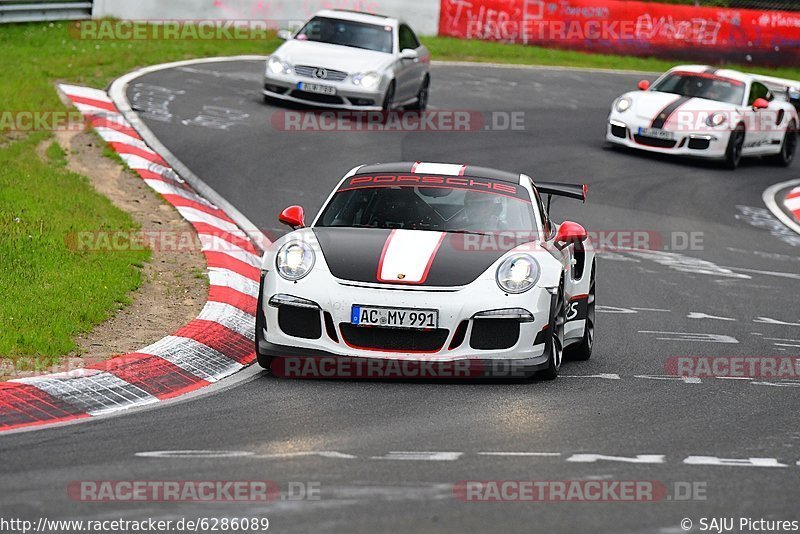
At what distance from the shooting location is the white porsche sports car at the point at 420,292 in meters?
7.54

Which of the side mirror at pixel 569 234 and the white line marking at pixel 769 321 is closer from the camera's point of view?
the side mirror at pixel 569 234

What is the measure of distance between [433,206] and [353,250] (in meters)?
0.98

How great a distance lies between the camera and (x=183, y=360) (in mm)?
7785

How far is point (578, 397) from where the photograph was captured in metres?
7.56

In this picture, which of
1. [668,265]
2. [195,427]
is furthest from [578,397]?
[668,265]

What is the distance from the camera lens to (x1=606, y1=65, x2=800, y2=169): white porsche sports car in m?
19.5

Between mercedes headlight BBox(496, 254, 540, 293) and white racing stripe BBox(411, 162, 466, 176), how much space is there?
1.31m

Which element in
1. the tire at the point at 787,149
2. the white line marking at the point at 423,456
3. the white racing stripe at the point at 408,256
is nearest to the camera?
the white line marking at the point at 423,456

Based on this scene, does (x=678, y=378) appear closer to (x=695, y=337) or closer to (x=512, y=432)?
(x=695, y=337)

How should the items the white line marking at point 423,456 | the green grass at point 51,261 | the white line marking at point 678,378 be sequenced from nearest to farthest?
the white line marking at point 423,456, the green grass at point 51,261, the white line marking at point 678,378

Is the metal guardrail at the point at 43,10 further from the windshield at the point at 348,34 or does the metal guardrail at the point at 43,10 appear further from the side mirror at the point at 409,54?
the side mirror at the point at 409,54

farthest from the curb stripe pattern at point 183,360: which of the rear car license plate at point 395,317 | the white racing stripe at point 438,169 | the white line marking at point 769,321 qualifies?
the white line marking at point 769,321

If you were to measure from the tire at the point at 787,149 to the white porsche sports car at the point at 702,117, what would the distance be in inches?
5.3

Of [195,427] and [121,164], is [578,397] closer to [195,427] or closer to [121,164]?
[195,427]
